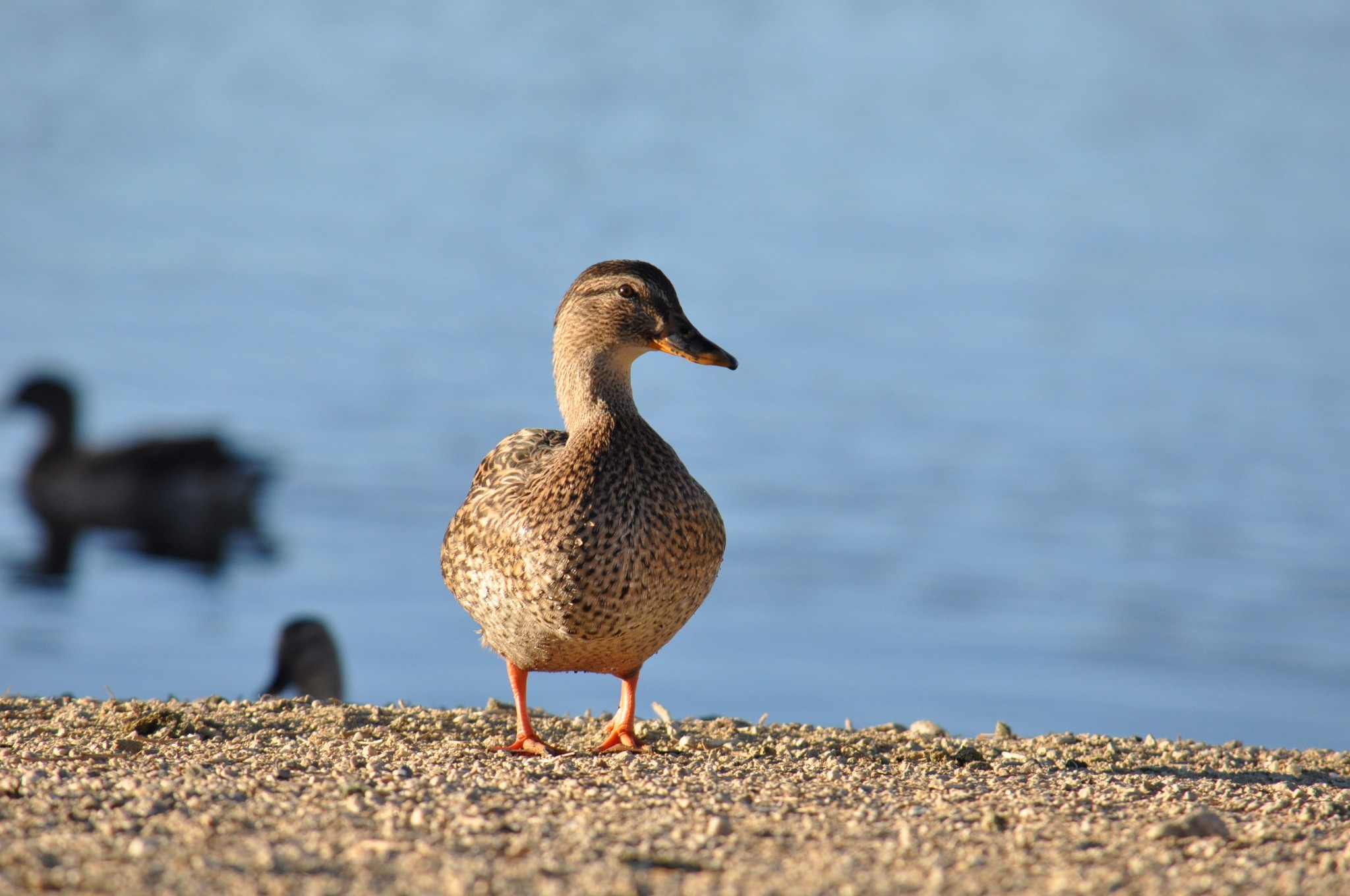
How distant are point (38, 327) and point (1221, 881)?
808 inches

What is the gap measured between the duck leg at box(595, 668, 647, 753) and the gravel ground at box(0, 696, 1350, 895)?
0.10m

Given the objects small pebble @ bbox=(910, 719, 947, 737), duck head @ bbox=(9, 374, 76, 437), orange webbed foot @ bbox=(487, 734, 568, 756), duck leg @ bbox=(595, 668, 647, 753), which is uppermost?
duck head @ bbox=(9, 374, 76, 437)

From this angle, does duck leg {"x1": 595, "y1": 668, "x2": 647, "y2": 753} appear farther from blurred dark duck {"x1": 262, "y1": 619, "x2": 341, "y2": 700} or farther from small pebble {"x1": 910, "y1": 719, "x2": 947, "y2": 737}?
blurred dark duck {"x1": 262, "y1": 619, "x2": 341, "y2": 700}

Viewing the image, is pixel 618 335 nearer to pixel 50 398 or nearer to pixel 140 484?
pixel 140 484

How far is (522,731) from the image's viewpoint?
5648mm

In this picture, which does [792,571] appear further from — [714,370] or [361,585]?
[714,370]

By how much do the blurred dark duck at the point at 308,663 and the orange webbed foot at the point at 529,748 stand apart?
384 centimetres

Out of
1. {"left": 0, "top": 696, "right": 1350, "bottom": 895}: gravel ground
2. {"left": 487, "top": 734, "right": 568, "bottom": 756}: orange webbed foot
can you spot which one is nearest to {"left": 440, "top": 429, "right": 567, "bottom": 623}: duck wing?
{"left": 487, "top": 734, "right": 568, "bottom": 756}: orange webbed foot

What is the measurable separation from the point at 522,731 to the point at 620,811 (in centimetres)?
142

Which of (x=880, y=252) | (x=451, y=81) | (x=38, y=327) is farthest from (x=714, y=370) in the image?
(x=451, y=81)

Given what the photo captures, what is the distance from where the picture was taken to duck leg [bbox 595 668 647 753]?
5590 mm

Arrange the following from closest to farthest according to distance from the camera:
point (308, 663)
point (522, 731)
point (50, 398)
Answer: point (522, 731)
point (308, 663)
point (50, 398)

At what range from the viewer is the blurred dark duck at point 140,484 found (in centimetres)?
1739

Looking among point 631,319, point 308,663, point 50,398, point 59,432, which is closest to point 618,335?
point 631,319
